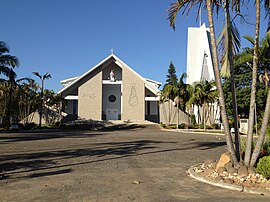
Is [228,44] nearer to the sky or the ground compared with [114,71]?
nearer to the ground

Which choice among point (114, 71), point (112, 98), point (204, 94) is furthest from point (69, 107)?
point (204, 94)

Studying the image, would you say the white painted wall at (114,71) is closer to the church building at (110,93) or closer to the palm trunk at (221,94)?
the church building at (110,93)

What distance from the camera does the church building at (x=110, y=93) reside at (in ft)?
128

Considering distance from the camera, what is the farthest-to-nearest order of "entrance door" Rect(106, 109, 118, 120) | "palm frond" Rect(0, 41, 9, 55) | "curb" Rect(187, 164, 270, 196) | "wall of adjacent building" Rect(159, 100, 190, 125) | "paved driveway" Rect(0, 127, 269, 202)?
"entrance door" Rect(106, 109, 118, 120) → "wall of adjacent building" Rect(159, 100, 190, 125) → "palm frond" Rect(0, 41, 9, 55) → "curb" Rect(187, 164, 270, 196) → "paved driveway" Rect(0, 127, 269, 202)

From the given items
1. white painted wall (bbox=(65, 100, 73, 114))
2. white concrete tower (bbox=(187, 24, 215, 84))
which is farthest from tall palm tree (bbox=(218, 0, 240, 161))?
white concrete tower (bbox=(187, 24, 215, 84))

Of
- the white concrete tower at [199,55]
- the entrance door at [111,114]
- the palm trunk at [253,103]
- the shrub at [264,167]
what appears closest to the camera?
the shrub at [264,167]

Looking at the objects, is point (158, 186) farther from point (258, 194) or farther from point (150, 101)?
point (150, 101)

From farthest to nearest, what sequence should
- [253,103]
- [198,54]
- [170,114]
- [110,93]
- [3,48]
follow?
[198,54], [110,93], [170,114], [3,48], [253,103]

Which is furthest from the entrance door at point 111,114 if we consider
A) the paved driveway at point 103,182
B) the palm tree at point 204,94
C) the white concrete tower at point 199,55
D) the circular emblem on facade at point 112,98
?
the paved driveway at point 103,182

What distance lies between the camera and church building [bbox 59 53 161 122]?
128 feet

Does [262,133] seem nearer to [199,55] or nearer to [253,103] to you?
[253,103]

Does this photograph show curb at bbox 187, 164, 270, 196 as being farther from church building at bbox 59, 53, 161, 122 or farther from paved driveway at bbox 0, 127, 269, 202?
church building at bbox 59, 53, 161, 122

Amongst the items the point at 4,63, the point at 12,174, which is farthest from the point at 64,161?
the point at 4,63

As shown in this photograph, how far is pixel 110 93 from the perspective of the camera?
42.0m
